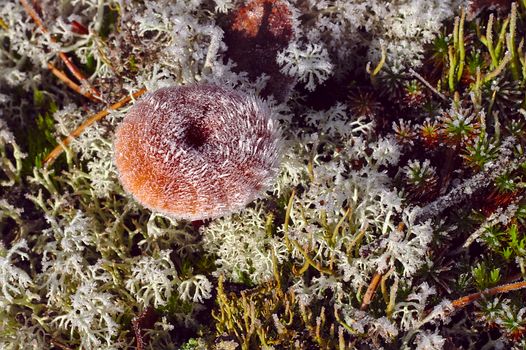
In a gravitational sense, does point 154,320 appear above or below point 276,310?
below

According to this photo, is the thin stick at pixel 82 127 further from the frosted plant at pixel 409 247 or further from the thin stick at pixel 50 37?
the frosted plant at pixel 409 247

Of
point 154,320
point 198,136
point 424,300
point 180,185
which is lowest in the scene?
point 154,320

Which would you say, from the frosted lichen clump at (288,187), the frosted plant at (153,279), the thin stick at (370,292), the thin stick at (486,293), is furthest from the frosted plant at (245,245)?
the thin stick at (486,293)

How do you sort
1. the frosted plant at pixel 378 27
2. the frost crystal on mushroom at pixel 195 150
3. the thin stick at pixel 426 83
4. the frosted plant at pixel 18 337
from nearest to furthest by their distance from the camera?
the frost crystal on mushroom at pixel 195 150 < the frosted plant at pixel 18 337 < the thin stick at pixel 426 83 < the frosted plant at pixel 378 27

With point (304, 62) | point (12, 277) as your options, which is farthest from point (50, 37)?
point (304, 62)

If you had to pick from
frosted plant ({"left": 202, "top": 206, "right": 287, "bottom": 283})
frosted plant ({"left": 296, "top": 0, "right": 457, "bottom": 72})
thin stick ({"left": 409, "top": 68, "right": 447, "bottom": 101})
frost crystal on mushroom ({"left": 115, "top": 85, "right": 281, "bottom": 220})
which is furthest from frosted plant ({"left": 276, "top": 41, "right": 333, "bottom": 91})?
frosted plant ({"left": 202, "top": 206, "right": 287, "bottom": 283})

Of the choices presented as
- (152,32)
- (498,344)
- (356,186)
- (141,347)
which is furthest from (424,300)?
(152,32)

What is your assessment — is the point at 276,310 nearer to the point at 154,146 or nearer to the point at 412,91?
the point at 154,146

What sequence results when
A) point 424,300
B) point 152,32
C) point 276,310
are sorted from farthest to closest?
point 152,32 < point 276,310 < point 424,300
